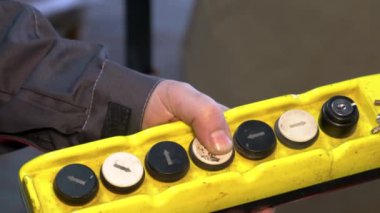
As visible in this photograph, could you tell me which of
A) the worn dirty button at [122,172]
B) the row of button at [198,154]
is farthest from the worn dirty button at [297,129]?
the worn dirty button at [122,172]

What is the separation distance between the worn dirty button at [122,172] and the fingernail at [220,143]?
0.18ft

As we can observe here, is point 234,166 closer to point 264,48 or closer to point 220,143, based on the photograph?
point 220,143

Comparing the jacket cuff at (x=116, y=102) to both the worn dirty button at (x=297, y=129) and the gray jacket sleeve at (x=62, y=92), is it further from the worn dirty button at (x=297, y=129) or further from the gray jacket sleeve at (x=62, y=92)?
the worn dirty button at (x=297, y=129)

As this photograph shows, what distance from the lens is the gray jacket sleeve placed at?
61 cm

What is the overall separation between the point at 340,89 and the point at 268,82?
0.98 feet

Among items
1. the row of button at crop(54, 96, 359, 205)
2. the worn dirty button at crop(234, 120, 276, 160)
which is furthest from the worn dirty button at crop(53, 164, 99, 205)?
the worn dirty button at crop(234, 120, 276, 160)

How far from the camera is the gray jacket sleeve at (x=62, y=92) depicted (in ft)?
2.00

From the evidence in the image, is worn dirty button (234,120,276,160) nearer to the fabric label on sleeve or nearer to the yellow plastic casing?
the yellow plastic casing

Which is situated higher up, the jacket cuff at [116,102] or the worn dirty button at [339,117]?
the worn dirty button at [339,117]

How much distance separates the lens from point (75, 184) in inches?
18.6

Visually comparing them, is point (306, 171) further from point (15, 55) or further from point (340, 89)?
point (15, 55)

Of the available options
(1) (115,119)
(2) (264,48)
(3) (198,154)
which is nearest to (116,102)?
(1) (115,119)

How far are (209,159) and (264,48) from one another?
342mm

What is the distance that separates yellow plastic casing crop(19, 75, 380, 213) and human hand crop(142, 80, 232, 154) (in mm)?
11
